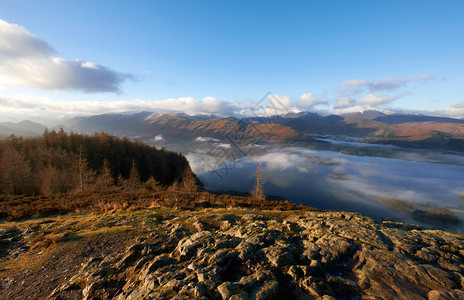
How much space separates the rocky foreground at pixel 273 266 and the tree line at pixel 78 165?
1499 inches

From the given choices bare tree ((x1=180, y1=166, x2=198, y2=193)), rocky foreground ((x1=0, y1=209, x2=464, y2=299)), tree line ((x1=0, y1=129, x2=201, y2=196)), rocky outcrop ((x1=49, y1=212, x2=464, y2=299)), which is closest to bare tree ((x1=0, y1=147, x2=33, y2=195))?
tree line ((x1=0, y1=129, x2=201, y2=196))

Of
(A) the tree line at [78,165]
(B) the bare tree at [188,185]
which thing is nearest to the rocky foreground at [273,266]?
(B) the bare tree at [188,185]

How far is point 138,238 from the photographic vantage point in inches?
383

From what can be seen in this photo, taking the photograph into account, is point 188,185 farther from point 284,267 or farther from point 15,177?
point 284,267

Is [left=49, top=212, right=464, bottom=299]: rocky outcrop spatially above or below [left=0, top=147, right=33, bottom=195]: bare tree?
above

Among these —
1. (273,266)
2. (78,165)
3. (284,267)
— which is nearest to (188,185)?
(78,165)

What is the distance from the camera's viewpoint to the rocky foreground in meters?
5.48

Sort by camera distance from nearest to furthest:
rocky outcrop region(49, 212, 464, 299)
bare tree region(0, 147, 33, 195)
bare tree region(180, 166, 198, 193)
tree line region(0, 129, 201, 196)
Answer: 1. rocky outcrop region(49, 212, 464, 299)
2. bare tree region(0, 147, 33, 195)
3. tree line region(0, 129, 201, 196)
4. bare tree region(180, 166, 198, 193)

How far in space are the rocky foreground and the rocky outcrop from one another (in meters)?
0.03

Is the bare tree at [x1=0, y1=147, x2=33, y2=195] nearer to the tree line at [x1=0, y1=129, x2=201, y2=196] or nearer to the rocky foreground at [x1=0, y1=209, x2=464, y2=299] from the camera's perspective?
the tree line at [x1=0, y1=129, x2=201, y2=196]

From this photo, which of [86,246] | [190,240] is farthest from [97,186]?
[190,240]

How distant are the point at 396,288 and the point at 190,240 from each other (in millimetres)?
8108

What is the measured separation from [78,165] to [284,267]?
181 ft

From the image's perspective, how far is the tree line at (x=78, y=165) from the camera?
3681 cm
